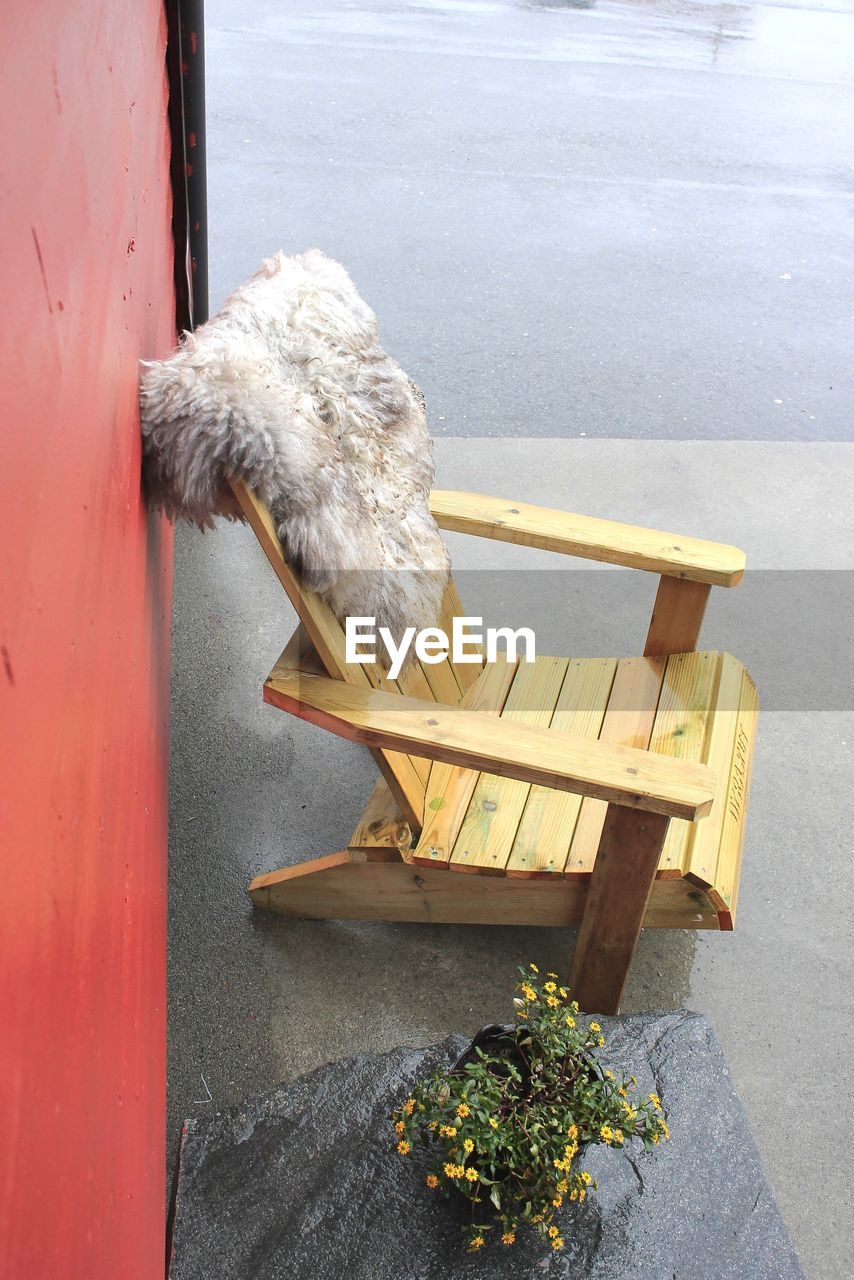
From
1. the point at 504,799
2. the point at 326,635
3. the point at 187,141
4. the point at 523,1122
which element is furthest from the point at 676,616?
the point at 187,141

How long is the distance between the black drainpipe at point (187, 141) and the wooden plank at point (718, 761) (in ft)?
6.18

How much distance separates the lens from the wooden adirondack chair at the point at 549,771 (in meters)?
1.93

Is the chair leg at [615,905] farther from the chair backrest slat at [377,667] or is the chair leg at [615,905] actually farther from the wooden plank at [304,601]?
the wooden plank at [304,601]

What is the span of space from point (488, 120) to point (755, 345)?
2.93 m

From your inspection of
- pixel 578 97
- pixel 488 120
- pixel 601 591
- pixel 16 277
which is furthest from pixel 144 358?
pixel 578 97

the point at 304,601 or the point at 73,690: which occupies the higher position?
the point at 73,690

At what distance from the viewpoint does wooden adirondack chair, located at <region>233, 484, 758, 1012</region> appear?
1.93 meters

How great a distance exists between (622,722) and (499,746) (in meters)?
0.60

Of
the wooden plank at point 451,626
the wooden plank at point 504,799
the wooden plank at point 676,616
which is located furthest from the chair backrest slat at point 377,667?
the wooden plank at point 676,616

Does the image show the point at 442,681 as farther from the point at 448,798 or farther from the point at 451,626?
the point at 448,798

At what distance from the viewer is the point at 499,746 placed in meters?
1.92

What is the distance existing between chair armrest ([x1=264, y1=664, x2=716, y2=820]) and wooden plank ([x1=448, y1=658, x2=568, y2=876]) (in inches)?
3.4

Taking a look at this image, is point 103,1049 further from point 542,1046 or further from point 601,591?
point 601,591

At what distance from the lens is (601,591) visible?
351 centimetres
